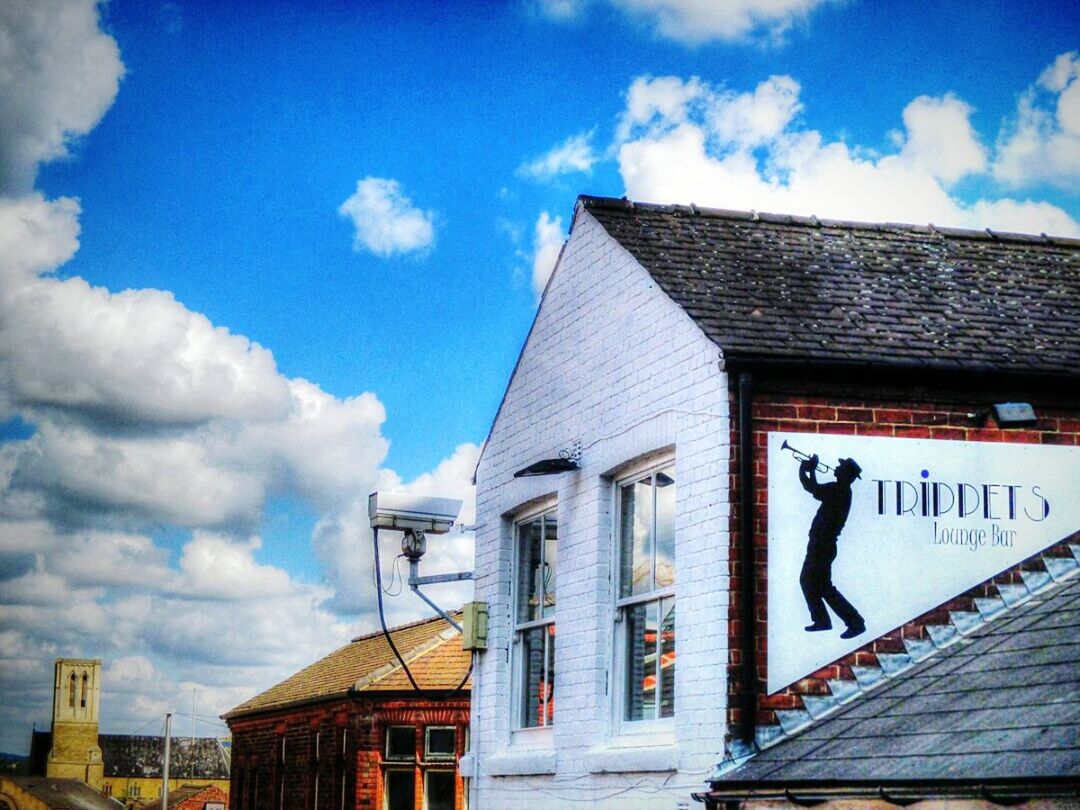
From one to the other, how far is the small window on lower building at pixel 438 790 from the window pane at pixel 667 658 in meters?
19.4

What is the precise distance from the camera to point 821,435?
954 centimetres

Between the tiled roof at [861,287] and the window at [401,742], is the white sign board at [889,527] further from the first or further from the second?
the window at [401,742]

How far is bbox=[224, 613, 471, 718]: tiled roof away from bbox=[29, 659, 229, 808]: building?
104 meters

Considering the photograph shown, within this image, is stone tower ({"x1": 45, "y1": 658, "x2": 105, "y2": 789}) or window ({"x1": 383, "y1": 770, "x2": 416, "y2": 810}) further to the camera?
stone tower ({"x1": 45, "y1": 658, "x2": 105, "y2": 789})

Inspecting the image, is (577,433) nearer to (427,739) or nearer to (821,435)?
(821,435)

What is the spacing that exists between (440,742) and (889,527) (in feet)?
68.0

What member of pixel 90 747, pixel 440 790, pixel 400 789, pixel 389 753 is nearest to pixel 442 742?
pixel 440 790

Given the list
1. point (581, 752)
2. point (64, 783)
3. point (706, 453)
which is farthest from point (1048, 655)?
point (64, 783)

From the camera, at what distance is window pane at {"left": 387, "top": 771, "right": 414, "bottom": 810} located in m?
29.1

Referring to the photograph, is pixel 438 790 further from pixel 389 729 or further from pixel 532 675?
pixel 532 675

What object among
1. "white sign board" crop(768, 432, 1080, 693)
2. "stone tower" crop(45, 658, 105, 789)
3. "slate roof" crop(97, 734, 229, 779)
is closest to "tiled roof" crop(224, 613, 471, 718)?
"white sign board" crop(768, 432, 1080, 693)

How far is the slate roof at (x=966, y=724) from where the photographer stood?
668 centimetres

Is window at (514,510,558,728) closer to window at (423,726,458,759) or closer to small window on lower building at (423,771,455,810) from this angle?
window at (423,726,458,759)

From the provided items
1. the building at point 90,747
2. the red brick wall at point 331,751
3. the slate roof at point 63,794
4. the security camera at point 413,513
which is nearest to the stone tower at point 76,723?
the building at point 90,747
